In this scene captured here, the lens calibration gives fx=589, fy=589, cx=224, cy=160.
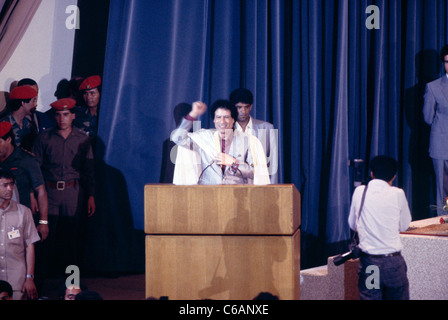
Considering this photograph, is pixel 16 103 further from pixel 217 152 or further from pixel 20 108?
pixel 217 152

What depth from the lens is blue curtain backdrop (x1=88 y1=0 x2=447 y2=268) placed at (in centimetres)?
505

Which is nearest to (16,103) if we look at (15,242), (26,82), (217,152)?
(26,82)

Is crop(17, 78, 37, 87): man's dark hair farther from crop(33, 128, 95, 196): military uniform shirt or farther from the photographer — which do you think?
the photographer

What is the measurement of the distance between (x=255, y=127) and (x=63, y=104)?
153cm

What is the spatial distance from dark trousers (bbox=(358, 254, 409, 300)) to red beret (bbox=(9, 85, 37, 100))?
284 cm

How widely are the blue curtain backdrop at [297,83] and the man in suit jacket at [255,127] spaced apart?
41 cm

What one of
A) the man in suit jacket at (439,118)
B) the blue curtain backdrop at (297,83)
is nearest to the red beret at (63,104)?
the blue curtain backdrop at (297,83)

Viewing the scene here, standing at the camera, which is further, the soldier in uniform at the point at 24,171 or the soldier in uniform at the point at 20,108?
the soldier in uniform at the point at 20,108

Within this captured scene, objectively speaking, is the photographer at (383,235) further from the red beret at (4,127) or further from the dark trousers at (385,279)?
the red beret at (4,127)

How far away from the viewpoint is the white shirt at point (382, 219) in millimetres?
3215

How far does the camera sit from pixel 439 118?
5.34 m
